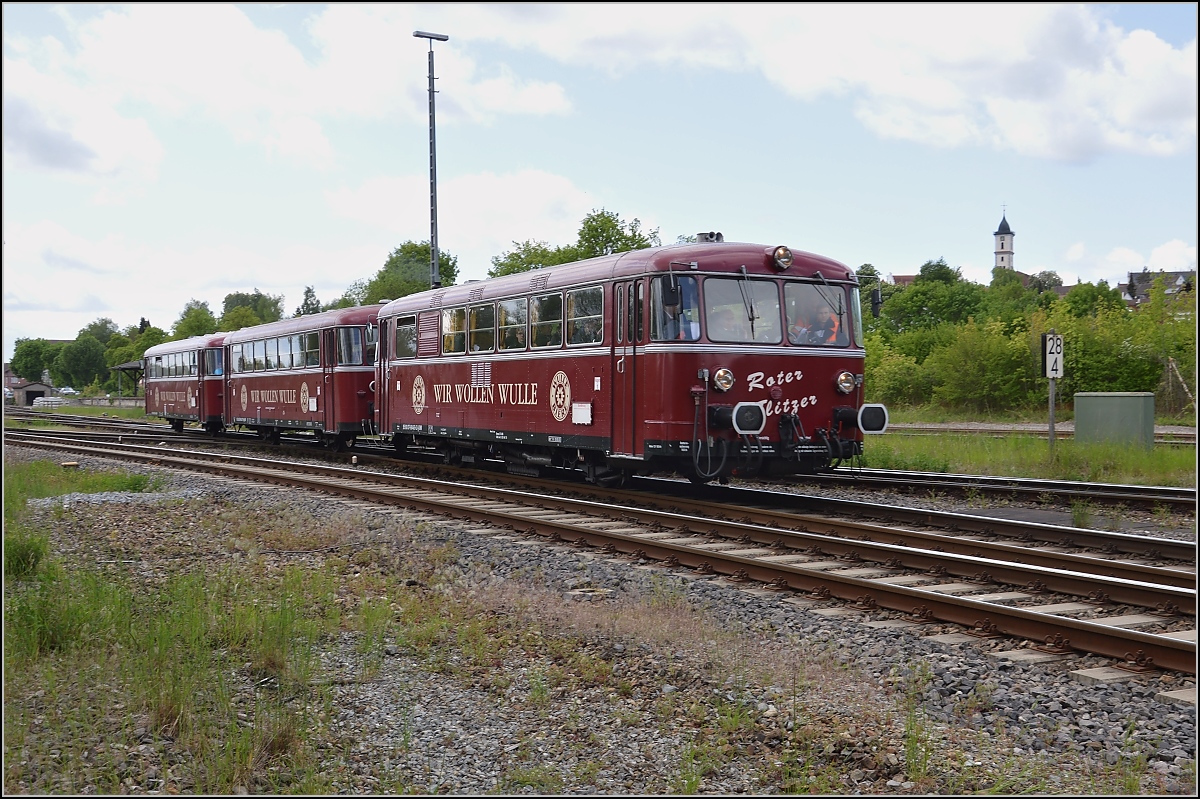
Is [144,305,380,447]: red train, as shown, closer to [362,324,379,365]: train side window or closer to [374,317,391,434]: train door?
[362,324,379,365]: train side window

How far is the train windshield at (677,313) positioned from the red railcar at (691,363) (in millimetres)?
15

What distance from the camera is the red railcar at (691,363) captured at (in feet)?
40.9

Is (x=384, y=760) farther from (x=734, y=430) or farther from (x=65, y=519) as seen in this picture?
(x=65, y=519)

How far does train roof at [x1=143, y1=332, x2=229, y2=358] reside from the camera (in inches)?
1266

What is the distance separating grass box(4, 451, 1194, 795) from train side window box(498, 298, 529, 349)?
6756 mm

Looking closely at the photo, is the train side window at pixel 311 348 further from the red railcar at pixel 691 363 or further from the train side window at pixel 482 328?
the red railcar at pixel 691 363

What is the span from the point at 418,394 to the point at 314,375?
597 cm

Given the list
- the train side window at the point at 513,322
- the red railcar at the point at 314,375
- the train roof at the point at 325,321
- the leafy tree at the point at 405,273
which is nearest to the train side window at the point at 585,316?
the train side window at the point at 513,322

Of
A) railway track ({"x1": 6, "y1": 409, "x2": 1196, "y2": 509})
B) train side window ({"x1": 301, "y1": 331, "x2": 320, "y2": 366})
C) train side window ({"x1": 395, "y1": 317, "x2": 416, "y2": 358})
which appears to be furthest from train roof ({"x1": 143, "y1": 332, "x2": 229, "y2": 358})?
railway track ({"x1": 6, "y1": 409, "x2": 1196, "y2": 509})

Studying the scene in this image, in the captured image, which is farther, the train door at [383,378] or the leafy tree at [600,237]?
the leafy tree at [600,237]

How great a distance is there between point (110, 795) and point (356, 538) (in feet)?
22.4

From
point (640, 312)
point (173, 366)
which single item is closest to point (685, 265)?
point (640, 312)

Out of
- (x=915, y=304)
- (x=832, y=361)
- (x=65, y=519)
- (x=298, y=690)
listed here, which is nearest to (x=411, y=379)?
(x=65, y=519)

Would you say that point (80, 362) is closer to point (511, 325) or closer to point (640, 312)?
point (511, 325)
